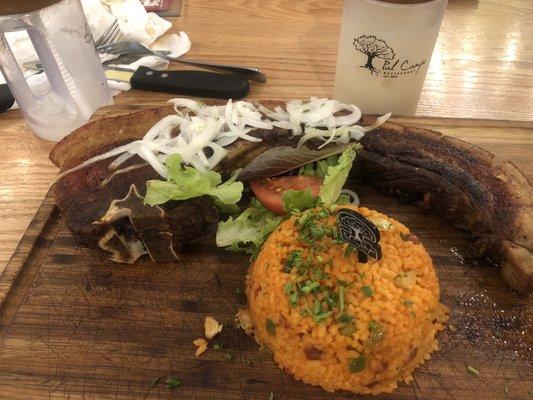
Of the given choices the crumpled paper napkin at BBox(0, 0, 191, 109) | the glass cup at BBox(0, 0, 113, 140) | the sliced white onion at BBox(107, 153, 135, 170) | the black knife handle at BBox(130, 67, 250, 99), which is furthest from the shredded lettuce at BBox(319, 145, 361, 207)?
the crumpled paper napkin at BBox(0, 0, 191, 109)

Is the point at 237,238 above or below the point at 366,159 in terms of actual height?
below

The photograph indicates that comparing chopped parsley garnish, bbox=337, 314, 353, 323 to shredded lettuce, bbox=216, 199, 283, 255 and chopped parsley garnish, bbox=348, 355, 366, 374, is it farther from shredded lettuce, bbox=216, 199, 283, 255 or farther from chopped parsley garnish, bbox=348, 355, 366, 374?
shredded lettuce, bbox=216, 199, 283, 255

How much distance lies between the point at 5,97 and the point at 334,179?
2276mm

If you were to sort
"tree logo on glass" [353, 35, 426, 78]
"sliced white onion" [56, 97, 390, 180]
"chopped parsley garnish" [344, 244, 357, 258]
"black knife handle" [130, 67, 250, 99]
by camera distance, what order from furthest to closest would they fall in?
"black knife handle" [130, 67, 250, 99], "tree logo on glass" [353, 35, 426, 78], "sliced white onion" [56, 97, 390, 180], "chopped parsley garnish" [344, 244, 357, 258]

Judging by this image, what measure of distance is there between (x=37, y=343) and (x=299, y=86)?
89.9 inches

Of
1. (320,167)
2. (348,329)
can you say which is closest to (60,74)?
(320,167)

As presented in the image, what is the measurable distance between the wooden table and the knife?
10 cm

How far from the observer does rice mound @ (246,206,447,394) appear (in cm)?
169

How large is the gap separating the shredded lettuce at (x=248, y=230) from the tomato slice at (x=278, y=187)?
5cm

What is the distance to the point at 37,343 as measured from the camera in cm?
187

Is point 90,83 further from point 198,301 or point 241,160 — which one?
point 198,301

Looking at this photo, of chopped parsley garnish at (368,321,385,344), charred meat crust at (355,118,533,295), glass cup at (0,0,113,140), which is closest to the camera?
chopped parsley garnish at (368,321,385,344)

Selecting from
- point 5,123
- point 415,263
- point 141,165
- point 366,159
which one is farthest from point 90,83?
point 415,263

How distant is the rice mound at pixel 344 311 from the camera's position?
1.69 metres
